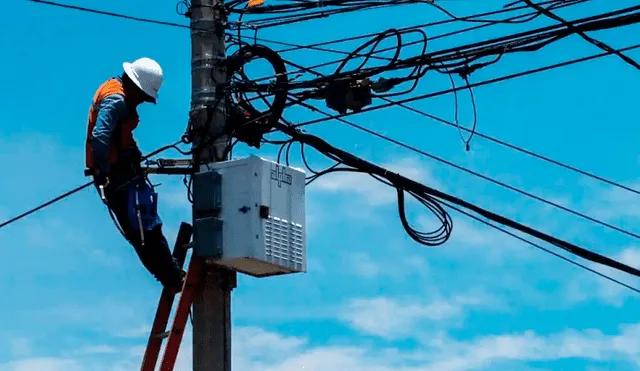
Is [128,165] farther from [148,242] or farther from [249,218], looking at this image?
[249,218]

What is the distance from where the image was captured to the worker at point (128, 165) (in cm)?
1037

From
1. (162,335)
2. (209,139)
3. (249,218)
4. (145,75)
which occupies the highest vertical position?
(145,75)

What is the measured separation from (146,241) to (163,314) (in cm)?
57

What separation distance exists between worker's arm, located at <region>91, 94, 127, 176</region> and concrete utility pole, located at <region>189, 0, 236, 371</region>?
707mm

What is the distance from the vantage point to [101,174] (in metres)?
10.4

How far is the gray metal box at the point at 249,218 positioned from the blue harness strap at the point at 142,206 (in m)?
0.30

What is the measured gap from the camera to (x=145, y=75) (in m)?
10.6

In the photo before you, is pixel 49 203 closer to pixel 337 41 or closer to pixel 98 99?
pixel 98 99

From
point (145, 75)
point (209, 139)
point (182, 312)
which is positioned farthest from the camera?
point (209, 139)

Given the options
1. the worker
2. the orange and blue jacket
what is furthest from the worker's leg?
the orange and blue jacket

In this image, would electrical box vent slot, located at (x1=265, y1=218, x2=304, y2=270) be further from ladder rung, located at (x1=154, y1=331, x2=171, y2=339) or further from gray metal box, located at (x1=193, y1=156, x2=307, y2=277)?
ladder rung, located at (x1=154, y1=331, x2=171, y2=339)

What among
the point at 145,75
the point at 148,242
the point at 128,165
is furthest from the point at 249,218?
the point at 145,75

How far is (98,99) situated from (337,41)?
2.51 meters

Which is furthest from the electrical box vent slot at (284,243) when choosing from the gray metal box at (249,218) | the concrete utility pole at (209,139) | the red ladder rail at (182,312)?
the red ladder rail at (182,312)
